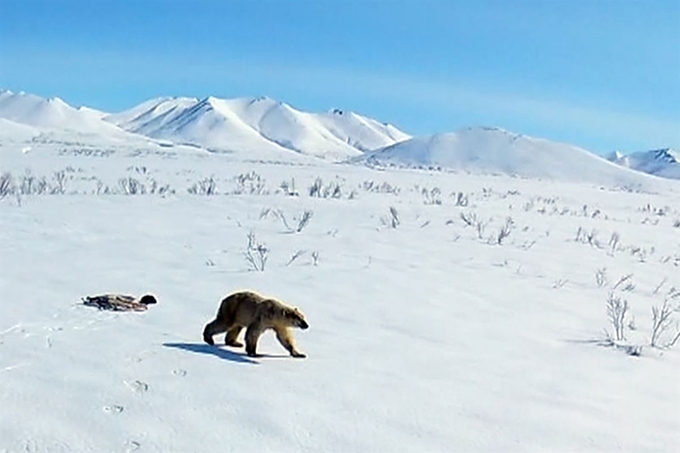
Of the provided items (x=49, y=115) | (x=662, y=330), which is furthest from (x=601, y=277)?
(x=49, y=115)

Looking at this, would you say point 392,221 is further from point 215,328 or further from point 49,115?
point 49,115

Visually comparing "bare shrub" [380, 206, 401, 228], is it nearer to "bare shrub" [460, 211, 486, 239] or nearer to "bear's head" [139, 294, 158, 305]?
"bare shrub" [460, 211, 486, 239]

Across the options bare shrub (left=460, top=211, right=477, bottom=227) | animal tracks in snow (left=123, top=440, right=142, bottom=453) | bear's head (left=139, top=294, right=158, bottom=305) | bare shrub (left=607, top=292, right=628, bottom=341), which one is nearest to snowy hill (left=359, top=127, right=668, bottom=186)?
bare shrub (left=460, top=211, right=477, bottom=227)

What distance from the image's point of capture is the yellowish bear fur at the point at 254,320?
460 centimetres

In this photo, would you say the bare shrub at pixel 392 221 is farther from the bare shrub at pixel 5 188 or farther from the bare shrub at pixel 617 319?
the bare shrub at pixel 5 188

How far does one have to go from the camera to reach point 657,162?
17312 centimetres

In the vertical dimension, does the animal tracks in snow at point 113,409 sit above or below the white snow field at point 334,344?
below

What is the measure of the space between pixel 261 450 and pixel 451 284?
15.7ft

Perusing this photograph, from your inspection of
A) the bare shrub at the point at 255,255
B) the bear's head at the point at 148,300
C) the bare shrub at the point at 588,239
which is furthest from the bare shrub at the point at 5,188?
the bare shrub at the point at 588,239

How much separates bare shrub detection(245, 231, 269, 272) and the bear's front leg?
3158 mm

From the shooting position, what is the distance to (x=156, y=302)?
→ 5871mm

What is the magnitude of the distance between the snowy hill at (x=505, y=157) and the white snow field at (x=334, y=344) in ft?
182

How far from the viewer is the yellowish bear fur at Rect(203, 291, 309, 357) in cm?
460

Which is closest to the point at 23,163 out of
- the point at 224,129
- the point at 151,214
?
the point at 151,214
